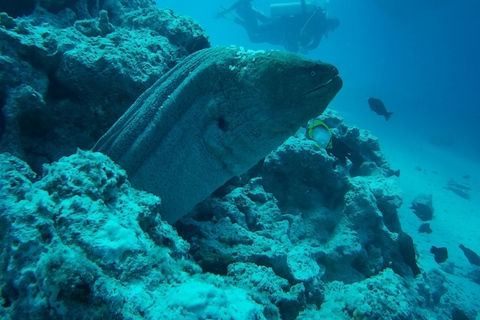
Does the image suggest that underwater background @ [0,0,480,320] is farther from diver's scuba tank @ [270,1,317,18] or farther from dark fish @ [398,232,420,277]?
diver's scuba tank @ [270,1,317,18]

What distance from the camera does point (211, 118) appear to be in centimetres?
233

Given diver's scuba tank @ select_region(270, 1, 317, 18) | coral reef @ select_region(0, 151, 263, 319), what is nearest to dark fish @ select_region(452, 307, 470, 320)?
coral reef @ select_region(0, 151, 263, 319)

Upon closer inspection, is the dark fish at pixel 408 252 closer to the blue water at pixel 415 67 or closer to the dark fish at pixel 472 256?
the dark fish at pixel 472 256

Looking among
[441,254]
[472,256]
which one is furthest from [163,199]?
[472,256]

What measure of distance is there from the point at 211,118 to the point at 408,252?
13.1ft

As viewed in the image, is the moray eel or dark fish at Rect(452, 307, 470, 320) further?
dark fish at Rect(452, 307, 470, 320)

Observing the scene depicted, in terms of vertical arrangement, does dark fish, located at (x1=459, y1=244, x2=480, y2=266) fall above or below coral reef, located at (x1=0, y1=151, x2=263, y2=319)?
above

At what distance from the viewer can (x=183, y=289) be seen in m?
1.23

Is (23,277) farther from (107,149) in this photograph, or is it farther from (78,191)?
(107,149)

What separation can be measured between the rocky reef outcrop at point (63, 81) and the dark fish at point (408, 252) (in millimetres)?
4378

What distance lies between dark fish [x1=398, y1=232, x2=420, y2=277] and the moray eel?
11.0ft

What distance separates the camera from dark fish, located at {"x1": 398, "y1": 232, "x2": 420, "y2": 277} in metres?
4.30

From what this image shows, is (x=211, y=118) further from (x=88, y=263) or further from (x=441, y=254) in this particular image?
(x=441, y=254)

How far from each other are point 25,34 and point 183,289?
9.14 feet
